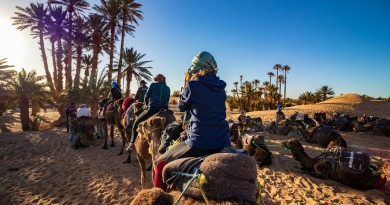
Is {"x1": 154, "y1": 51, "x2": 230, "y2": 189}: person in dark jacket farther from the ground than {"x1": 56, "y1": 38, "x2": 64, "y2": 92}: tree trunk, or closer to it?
closer to it

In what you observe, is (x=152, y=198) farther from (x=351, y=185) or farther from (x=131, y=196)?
(x=351, y=185)

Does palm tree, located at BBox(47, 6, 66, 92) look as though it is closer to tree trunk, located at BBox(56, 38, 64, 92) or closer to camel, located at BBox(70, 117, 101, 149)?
tree trunk, located at BBox(56, 38, 64, 92)

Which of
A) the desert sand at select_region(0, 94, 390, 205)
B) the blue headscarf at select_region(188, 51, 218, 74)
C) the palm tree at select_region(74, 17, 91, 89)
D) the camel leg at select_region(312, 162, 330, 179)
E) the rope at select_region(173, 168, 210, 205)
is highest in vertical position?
the palm tree at select_region(74, 17, 91, 89)

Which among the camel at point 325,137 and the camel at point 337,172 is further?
the camel at point 325,137

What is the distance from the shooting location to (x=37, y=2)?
29453 mm

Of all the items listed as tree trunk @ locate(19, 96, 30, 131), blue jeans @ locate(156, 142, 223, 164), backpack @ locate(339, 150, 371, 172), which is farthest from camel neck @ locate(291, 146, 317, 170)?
tree trunk @ locate(19, 96, 30, 131)

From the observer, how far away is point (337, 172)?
667cm

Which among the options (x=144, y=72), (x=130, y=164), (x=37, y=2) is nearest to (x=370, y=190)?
(x=130, y=164)

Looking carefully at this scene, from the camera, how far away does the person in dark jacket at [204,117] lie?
9.29ft

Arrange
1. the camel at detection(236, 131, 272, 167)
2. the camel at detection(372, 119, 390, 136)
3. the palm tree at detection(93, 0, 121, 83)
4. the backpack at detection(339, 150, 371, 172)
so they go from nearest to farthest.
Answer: the backpack at detection(339, 150, 371, 172) → the camel at detection(236, 131, 272, 167) → the camel at detection(372, 119, 390, 136) → the palm tree at detection(93, 0, 121, 83)

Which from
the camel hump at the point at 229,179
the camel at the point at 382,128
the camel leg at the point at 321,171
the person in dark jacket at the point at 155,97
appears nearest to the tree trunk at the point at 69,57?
the person in dark jacket at the point at 155,97

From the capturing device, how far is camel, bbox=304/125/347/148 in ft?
35.4

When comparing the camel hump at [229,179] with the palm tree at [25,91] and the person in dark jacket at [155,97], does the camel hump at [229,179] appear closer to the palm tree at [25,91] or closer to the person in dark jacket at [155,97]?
the person in dark jacket at [155,97]

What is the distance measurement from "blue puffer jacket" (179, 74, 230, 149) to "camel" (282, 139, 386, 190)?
536 cm
